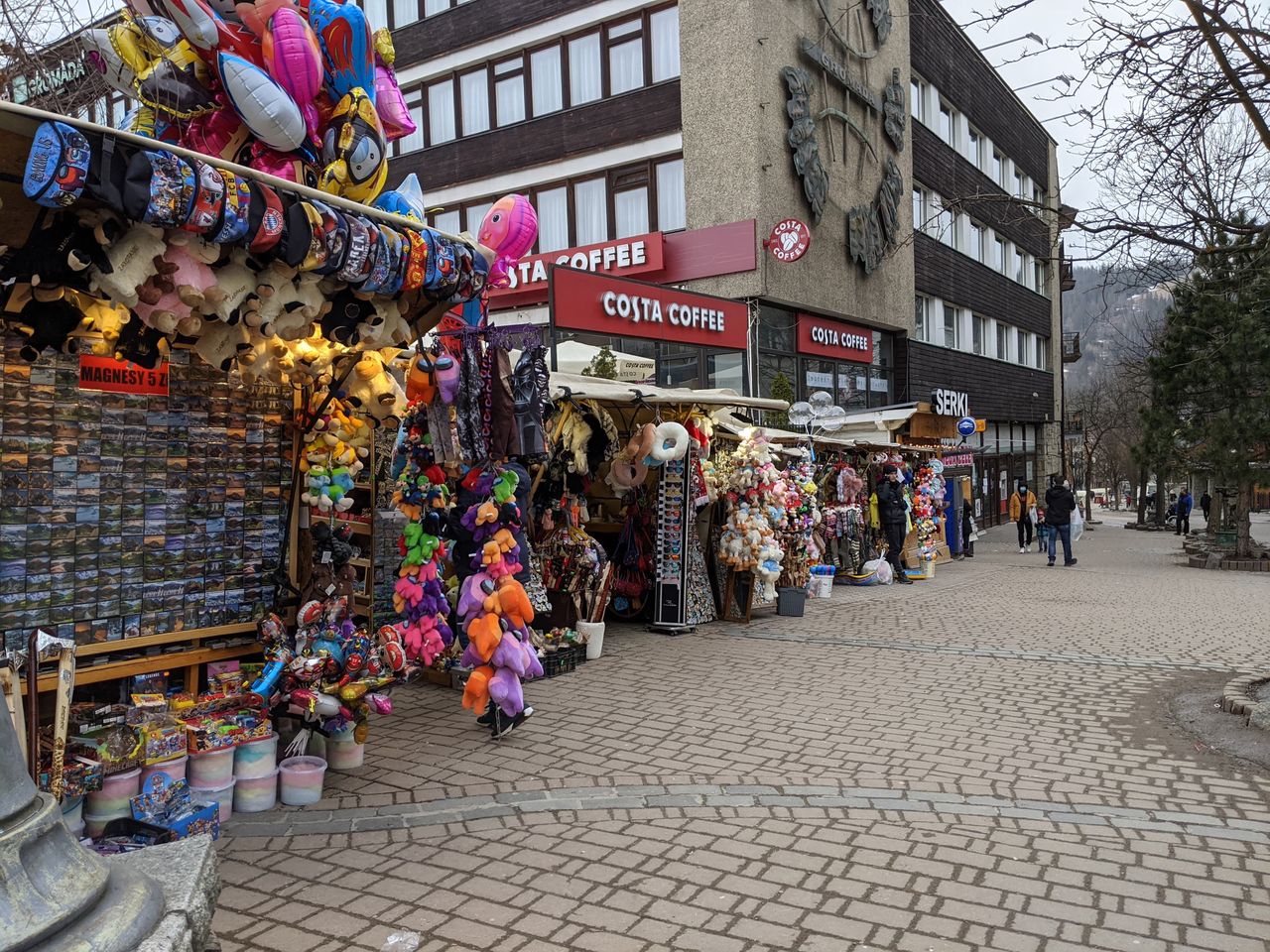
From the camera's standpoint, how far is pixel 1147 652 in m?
9.52

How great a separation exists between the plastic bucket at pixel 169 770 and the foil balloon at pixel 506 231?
10.9ft

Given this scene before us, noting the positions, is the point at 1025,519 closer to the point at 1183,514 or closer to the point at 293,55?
the point at 1183,514

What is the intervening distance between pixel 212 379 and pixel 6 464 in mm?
1252

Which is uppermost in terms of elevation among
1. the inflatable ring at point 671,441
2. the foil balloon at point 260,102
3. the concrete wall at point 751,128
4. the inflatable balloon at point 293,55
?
the concrete wall at point 751,128

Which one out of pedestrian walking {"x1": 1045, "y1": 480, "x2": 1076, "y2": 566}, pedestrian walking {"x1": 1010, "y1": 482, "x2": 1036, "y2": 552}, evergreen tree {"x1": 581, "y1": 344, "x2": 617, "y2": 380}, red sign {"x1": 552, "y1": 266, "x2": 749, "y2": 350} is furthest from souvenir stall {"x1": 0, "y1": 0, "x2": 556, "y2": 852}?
pedestrian walking {"x1": 1010, "y1": 482, "x2": 1036, "y2": 552}

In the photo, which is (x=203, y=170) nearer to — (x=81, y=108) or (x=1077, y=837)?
(x=1077, y=837)

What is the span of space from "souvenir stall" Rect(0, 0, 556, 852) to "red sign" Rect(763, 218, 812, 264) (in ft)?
38.0

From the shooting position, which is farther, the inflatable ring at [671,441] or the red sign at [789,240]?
the red sign at [789,240]

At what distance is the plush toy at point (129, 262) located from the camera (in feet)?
12.6

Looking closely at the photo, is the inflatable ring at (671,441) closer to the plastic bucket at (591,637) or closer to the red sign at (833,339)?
the plastic bucket at (591,637)

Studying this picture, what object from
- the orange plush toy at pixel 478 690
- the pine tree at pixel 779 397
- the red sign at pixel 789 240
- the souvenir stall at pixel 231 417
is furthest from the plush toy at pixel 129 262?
the red sign at pixel 789 240

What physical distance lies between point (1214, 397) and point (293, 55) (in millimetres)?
21083

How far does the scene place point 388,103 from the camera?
6070 mm

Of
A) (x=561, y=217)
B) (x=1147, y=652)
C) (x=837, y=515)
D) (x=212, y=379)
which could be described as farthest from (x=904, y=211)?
(x=212, y=379)
